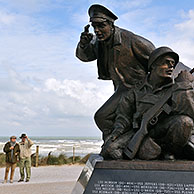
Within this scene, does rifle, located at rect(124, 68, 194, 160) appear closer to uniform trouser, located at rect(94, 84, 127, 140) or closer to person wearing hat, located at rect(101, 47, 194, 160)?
person wearing hat, located at rect(101, 47, 194, 160)

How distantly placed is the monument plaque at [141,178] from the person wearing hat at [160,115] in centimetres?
20

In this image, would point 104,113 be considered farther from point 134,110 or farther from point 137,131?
point 137,131

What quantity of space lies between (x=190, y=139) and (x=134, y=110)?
0.76m

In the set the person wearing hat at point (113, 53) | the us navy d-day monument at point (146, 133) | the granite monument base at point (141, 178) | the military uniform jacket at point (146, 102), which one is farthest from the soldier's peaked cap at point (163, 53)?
the granite monument base at point (141, 178)

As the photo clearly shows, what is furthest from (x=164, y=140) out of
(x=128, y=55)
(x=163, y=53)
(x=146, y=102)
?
(x=128, y=55)

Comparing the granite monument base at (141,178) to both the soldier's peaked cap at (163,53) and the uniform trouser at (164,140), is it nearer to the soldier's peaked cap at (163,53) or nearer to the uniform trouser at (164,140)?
the uniform trouser at (164,140)

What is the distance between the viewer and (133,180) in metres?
3.44

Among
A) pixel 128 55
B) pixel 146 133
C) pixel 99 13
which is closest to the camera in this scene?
pixel 146 133

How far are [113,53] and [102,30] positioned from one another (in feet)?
1.33

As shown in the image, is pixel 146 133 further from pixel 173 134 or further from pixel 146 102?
pixel 146 102

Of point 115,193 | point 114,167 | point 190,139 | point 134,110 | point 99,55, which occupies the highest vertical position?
point 99,55

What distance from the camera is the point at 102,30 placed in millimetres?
4555

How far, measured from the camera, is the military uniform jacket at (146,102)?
3713 millimetres

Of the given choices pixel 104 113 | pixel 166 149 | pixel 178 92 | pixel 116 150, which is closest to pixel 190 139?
pixel 166 149
